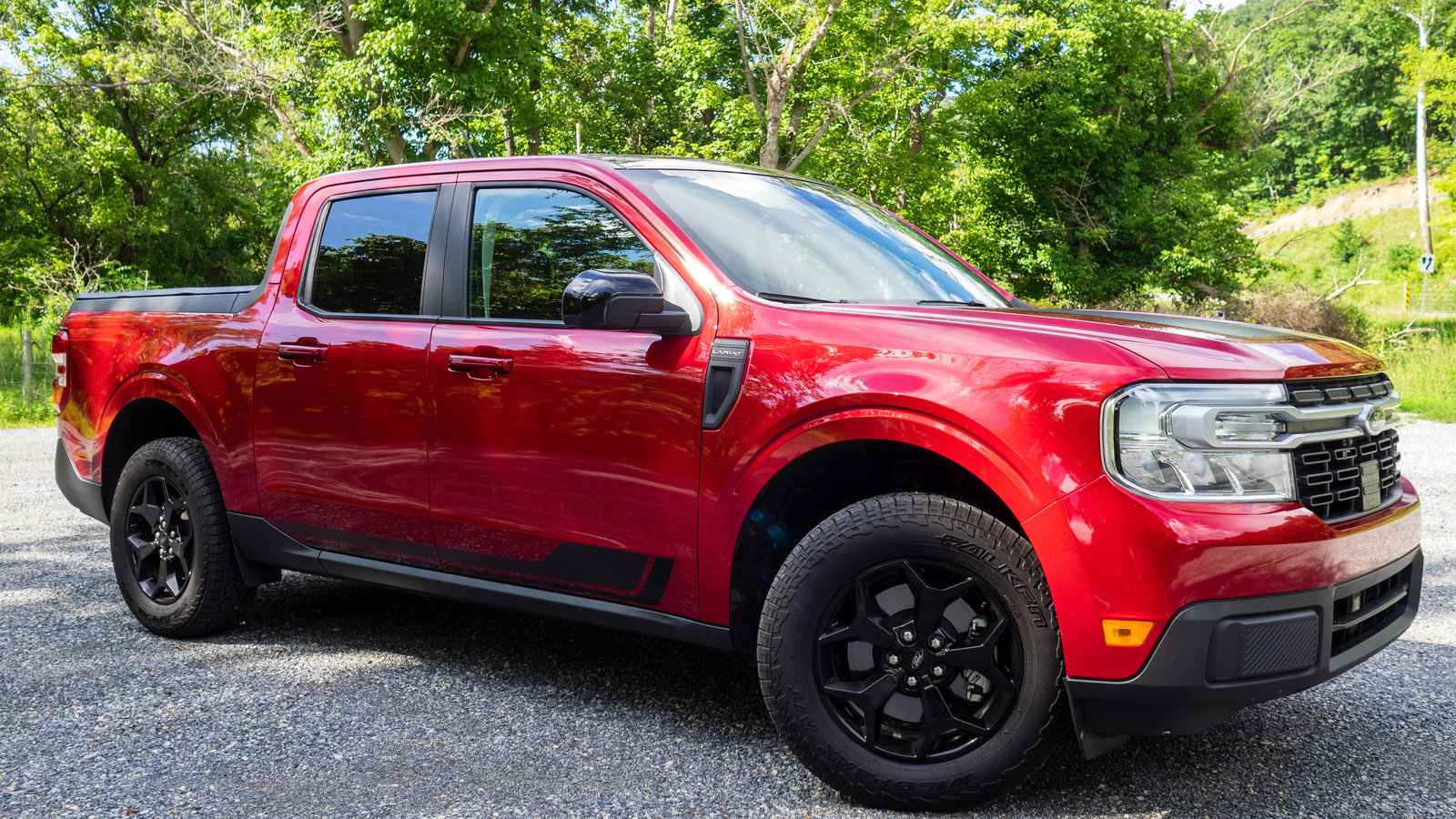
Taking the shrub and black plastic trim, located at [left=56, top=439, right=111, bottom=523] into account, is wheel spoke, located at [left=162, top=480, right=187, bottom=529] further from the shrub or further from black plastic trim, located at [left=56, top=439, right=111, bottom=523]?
the shrub

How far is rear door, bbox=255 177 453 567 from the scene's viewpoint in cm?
373

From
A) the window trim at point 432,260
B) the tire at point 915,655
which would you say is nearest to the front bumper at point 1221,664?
the tire at point 915,655

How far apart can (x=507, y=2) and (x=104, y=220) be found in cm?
1882

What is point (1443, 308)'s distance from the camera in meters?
44.6

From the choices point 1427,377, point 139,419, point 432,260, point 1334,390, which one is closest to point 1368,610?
point 1334,390

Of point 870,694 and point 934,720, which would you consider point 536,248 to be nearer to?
point 870,694

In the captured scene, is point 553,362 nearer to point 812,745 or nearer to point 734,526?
point 734,526

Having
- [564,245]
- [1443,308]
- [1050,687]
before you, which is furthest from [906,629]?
[1443,308]

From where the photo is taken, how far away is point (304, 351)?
400 cm

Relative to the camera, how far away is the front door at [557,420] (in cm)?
313

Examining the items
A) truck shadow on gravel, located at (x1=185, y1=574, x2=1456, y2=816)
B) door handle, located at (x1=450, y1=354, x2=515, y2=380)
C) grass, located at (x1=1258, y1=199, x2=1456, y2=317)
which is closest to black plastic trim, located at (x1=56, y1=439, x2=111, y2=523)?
truck shadow on gravel, located at (x1=185, y1=574, x2=1456, y2=816)

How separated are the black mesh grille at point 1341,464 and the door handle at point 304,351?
3185 millimetres

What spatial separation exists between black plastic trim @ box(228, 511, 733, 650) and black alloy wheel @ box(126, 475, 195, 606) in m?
0.34

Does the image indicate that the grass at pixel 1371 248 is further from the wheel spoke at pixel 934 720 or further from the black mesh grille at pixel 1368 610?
the wheel spoke at pixel 934 720
